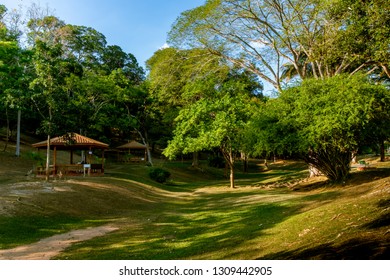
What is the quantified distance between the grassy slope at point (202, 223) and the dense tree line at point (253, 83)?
373 centimetres

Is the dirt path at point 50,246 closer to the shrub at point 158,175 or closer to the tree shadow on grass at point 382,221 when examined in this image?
the tree shadow on grass at point 382,221

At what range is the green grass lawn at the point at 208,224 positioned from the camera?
7121mm

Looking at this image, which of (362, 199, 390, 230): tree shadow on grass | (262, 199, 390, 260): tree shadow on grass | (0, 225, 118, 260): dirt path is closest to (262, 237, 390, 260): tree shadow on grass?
(262, 199, 390, 260): tree shadow on grass

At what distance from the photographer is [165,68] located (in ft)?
106

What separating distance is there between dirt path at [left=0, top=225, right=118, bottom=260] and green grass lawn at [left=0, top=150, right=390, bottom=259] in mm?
458

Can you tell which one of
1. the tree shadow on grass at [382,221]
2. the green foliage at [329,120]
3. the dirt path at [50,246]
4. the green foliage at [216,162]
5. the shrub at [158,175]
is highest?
the green foliage at [329,120]

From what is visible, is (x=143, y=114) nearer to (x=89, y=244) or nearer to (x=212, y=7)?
(x=212, y=7)

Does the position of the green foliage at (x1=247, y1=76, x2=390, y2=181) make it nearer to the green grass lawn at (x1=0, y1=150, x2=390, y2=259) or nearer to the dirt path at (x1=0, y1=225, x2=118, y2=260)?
the green grass lawn at (x1=0, y1=150, x2=390, y2=259)

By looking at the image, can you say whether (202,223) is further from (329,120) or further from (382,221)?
(329,120)

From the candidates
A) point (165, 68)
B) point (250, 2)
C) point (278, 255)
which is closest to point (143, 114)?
point (165, 68)

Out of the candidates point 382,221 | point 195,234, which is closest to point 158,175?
point 195,234

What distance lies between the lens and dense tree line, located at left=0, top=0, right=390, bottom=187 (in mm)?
17859

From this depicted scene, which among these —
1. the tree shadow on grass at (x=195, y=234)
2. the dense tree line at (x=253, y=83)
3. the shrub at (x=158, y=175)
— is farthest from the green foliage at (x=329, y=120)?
the shrub at (x=158, y=175)

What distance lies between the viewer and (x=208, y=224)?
13.9 m
